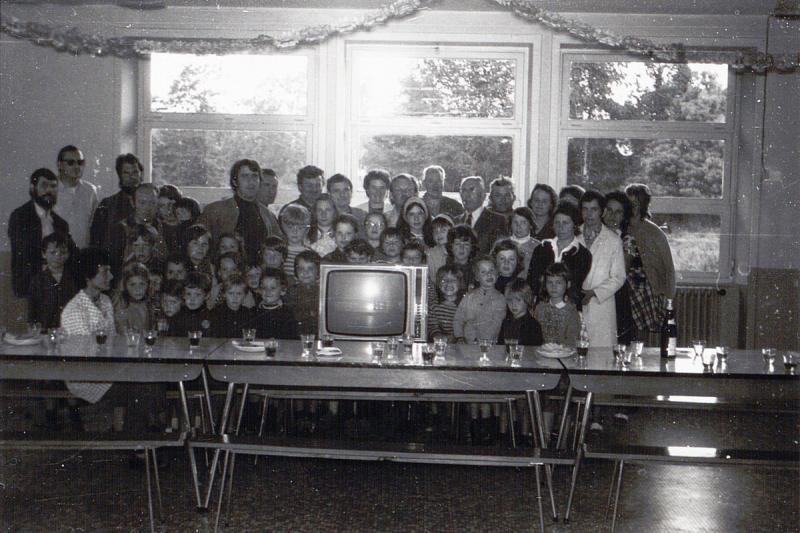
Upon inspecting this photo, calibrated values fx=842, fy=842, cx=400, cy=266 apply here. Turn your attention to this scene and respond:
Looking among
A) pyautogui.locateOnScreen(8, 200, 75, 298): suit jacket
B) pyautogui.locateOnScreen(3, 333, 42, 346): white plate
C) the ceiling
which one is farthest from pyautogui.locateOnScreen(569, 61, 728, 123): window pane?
pyautogui.locateOnScreen(3, 333, 42, 346): white plate

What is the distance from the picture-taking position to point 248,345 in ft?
12.0

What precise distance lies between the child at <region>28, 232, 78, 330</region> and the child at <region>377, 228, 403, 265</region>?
164cm

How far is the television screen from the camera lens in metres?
4.00

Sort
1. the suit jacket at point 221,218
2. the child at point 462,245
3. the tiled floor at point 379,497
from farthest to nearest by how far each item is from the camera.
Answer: the suit jacket at point 221,218, the child at point 462,245, the tiled floor at point 379,497

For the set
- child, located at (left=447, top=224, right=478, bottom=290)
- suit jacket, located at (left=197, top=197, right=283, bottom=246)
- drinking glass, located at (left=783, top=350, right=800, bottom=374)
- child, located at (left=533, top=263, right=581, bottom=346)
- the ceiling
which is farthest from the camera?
the ceiling

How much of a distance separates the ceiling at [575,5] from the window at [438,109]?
0.31 m

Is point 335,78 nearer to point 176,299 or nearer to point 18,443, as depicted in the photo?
point 176,299

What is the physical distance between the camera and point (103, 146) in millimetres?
6199

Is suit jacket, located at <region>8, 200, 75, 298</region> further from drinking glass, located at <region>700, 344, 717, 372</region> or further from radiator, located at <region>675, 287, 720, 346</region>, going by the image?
radiator, located at <region>675, 287, 720, 346</region>

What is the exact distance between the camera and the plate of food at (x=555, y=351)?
362 cm

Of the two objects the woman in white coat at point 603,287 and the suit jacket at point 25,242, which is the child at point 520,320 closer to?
the woman in white coat at point 603,287

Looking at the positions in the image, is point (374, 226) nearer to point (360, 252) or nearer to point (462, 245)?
point (360, 252)

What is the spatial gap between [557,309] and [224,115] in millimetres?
3225

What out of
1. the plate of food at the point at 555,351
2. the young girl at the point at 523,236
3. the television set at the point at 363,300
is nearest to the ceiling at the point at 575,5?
the young girl at the point at 523,236
